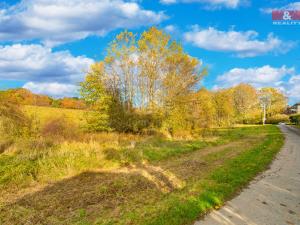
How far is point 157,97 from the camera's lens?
24234 mm

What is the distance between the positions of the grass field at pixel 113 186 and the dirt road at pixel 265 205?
1.11 ft

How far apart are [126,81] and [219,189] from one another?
61.4 feet

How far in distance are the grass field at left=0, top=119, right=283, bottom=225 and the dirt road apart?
0.34 m

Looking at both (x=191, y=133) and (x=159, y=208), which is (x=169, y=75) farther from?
(x=159, y=208)

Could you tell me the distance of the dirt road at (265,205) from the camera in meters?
4.84

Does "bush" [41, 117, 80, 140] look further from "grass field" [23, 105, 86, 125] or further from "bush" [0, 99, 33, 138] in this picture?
"bush" [0, 99, 33, 138]

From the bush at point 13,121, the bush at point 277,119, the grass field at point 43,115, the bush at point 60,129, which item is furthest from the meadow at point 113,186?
the bush at point 277,119

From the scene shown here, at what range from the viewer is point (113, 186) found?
7.36 metres

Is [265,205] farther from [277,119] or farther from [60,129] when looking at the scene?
[277,119]

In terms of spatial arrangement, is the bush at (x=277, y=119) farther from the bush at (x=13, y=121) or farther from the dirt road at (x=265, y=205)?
the bush at (x=13, y=121)

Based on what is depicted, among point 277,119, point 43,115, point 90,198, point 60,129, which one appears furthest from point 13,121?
point 277,119

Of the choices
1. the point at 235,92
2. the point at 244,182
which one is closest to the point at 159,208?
the point at 244,182

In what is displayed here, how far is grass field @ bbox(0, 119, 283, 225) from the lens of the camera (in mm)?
5297

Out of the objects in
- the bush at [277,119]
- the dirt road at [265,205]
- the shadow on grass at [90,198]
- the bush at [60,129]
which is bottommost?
the shadow on grass at [90,198]
